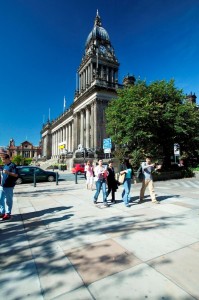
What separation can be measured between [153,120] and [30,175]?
12.3 m

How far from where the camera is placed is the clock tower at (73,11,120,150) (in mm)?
45491

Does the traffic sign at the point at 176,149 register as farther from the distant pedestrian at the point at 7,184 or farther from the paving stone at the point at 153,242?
the distant pedestrian at the point at 7,184

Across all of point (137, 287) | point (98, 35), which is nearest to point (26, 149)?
point (98, 35)

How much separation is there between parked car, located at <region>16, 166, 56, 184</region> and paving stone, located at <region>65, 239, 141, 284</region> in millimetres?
15808

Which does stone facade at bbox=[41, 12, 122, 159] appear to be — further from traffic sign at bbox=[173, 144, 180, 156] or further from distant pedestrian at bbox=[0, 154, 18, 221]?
distant pedestrian at bbox=[0, 154, 18, 221]

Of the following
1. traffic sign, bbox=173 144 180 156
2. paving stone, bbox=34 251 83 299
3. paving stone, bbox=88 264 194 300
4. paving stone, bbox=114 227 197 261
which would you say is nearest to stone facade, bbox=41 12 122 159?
traffic sign, bbox=173 144 180 156

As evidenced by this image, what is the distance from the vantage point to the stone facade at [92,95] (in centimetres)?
4556

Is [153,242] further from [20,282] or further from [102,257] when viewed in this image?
[20,282]

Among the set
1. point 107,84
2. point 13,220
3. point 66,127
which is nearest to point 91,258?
point 13,220

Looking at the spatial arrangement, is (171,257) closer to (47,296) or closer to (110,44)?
(47,296)

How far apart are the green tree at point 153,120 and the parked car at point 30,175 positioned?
25.3ft

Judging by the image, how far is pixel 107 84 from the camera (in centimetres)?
4731

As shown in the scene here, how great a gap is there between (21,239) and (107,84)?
151 ft

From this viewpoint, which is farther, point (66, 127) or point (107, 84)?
point (66, 127)
